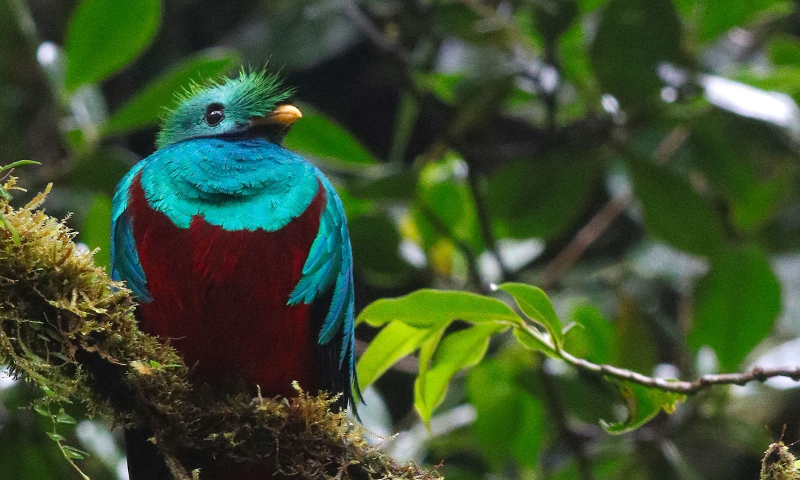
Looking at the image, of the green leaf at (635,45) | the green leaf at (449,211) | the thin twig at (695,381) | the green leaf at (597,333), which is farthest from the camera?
the green leaf at (449,211)

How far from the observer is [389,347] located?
7.79ft

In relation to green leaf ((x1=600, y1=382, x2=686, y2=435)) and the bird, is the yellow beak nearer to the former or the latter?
the bird

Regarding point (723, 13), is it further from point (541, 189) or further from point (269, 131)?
point (269, 131)

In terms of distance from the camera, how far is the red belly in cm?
230

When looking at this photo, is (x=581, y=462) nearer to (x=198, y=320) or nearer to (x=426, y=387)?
(x=426, y=387)

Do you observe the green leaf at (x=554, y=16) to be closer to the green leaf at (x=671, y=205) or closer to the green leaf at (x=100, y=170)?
the green leaf at (x=671, y=205)

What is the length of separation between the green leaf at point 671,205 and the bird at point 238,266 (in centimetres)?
160

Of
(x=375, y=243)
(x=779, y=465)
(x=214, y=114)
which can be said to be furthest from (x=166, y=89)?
(x=779, y=465)

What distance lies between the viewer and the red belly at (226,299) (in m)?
2.30

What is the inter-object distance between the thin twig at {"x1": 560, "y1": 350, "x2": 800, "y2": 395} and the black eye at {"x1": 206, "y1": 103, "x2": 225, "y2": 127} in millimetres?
1262

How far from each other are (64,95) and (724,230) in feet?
9.12

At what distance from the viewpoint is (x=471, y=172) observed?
12.4ft

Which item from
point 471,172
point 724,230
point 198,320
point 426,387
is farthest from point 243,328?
point 724,230

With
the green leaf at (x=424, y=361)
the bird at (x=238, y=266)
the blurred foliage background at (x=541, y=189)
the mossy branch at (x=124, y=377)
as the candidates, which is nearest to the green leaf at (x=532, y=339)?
the green leaf at (x=424, y=361)
